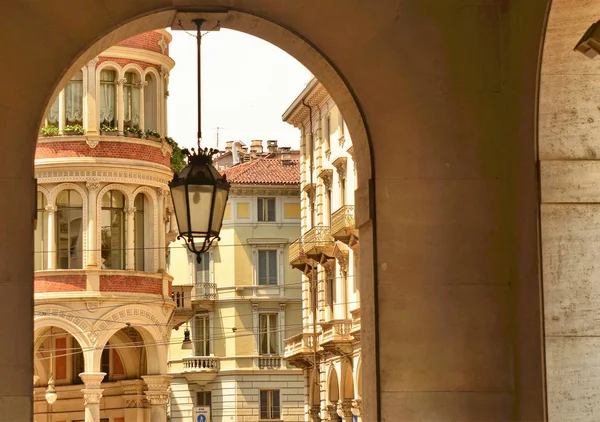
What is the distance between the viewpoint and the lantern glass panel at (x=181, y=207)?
388 inches

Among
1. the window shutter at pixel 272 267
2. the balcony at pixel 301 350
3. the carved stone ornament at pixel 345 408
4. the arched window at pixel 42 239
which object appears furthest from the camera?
the window shutter at pixel 272 267

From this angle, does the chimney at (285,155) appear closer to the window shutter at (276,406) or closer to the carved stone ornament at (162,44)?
the window shutter at (276,406)

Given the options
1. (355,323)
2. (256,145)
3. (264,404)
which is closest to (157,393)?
(355,323)

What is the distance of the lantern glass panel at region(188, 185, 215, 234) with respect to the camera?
388 inches

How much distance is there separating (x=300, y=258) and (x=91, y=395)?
14.2 metres

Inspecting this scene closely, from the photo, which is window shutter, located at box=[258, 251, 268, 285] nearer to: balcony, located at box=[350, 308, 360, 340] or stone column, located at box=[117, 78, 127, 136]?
balcony, located at box=[350, 308, 360, 340]

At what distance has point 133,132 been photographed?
38281 millimetres

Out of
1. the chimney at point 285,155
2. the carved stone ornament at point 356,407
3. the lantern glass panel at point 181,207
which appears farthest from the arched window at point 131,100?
the chimney at point 285,155

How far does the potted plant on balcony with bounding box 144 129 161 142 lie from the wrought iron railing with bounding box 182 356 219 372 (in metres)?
31.4

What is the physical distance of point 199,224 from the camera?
9.86 m

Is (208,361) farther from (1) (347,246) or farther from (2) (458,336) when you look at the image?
(2) (458,336)

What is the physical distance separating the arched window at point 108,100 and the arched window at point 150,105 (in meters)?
1.00

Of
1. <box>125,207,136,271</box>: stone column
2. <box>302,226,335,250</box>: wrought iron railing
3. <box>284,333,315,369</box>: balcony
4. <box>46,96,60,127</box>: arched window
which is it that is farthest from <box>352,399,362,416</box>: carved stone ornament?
<box>46,96,60,127</box>: arched window

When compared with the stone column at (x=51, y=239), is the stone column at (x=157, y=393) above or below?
below
